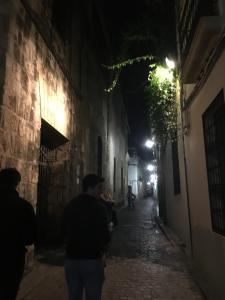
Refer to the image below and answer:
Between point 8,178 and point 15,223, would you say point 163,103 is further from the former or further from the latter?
point 15,223

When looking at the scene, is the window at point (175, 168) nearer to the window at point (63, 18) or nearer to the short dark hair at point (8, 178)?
the window at point (63, 18)

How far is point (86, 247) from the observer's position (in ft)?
9.85

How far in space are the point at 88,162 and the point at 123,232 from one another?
2.89 m

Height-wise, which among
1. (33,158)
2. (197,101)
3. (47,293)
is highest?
(197,101)

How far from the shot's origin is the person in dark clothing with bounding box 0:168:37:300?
2973 mm

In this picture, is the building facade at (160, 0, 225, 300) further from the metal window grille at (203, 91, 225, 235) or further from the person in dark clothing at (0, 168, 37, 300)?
the person in dark clothing at (0, 168, 37, 300)

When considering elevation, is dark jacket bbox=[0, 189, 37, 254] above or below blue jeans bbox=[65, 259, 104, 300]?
above

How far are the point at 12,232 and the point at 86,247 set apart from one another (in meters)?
0.71

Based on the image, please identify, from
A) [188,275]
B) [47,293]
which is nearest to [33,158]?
[47,293]

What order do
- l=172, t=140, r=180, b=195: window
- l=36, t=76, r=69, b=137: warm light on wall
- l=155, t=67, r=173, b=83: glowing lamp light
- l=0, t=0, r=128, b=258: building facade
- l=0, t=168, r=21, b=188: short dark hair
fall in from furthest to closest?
l=172, t=140, r=180, b=195: window → l=155, t=67, r=173, b=83: glowing lamp light → l=36, t=76, r=69, b=137: warm light on wall → l=0, t=0, r=128, b=258: building facade → l=0, t=168, r=21, b=188: short dark hair

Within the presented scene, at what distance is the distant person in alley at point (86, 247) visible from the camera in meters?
2.98

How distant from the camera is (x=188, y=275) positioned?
6.00m

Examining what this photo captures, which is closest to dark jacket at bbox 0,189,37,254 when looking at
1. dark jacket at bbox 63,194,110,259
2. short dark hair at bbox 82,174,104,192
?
dark jacket at bbox 63,194,110,259

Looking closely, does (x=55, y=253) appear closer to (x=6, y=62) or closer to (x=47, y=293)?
(x=47, y=293)
